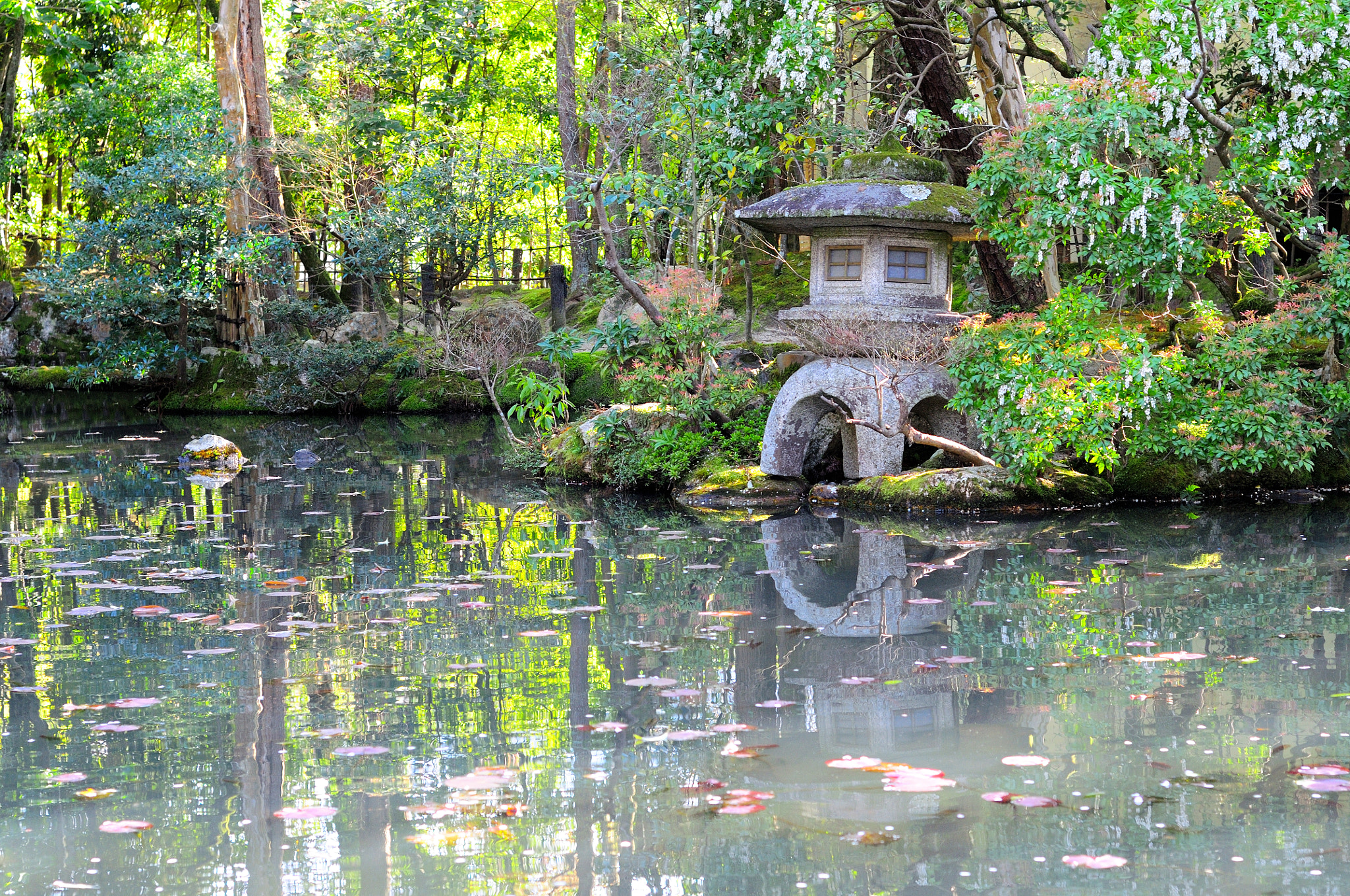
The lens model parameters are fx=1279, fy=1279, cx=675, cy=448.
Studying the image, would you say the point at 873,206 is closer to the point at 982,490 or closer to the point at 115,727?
the point at 982,490

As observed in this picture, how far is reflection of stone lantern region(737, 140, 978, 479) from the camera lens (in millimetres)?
11602

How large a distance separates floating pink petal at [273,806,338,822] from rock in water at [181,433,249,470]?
11632mm

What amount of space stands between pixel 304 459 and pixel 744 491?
6407 millimetres

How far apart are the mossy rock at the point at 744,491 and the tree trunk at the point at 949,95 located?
11.0 ft

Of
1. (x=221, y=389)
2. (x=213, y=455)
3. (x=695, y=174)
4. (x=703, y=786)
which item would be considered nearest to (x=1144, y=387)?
(x=695, y=174)

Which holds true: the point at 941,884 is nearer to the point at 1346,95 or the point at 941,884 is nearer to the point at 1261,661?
the point at 1261,661

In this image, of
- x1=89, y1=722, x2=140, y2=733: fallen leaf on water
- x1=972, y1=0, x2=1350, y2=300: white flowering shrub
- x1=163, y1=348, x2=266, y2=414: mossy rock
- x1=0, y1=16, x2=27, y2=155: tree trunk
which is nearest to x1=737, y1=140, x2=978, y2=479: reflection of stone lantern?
x1=972, y1=0, x2=1350, y2=300: white flowering shrub

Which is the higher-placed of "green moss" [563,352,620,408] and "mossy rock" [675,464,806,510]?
"green moss" [563,352,620,408]

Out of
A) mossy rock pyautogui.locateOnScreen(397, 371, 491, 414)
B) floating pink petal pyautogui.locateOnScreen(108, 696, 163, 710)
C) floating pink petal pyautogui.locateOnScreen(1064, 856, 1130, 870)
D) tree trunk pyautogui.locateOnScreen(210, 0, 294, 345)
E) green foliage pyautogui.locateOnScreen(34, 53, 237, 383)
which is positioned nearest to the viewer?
floating pink petal pyautogui.locateOnScreen(1064, 856, 1130, 870)

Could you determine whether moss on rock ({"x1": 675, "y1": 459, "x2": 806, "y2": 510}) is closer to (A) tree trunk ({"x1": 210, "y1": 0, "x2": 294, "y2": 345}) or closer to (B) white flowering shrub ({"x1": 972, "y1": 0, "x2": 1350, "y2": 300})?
(B) white flowering shrub ({"x1": 972, "y1": 0, "x2": 1350, "y2": 300})

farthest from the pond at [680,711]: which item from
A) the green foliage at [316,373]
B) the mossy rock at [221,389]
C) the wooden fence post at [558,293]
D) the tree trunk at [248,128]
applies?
the wooden fence post at [558,293]

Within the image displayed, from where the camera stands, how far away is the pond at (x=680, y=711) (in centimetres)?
400

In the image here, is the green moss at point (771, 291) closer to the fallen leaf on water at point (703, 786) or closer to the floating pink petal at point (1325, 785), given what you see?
the fallen leaf on water at point (703, 786)

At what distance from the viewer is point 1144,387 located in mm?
10336
